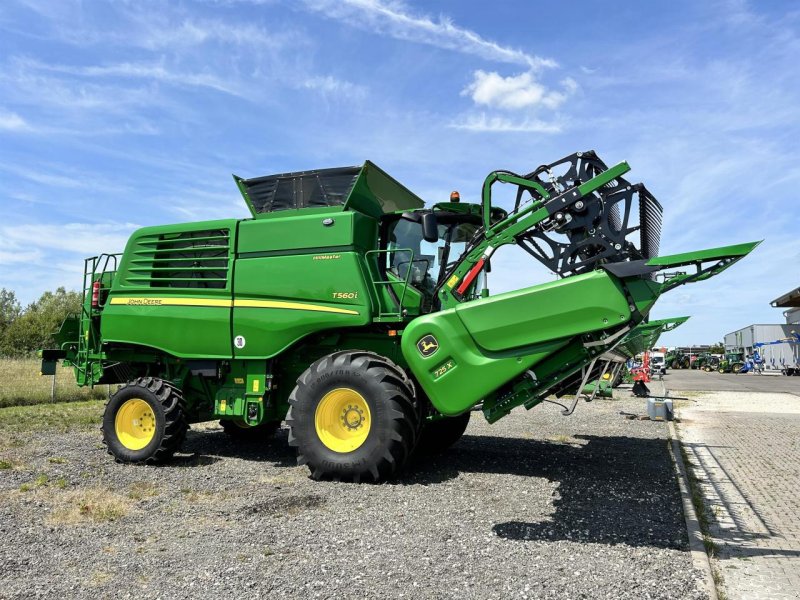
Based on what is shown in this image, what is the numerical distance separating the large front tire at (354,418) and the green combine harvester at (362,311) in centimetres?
2

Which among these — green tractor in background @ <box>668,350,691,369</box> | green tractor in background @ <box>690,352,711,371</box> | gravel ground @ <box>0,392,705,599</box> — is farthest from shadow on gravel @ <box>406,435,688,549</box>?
green tractor in background @ <box>668,350,691,369</box>

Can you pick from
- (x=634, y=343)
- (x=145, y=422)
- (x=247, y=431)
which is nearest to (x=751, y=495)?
(x=634, y=343)

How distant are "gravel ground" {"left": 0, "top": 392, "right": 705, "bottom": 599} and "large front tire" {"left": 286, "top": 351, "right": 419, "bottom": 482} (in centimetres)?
27

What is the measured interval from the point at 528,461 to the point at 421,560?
436cm

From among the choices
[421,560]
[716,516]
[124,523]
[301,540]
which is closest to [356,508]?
[301,540]

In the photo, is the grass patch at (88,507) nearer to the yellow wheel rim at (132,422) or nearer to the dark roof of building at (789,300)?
the yellow wheel rim at (132,422)

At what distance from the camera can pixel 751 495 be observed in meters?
7.09

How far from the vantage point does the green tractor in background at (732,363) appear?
189 ft

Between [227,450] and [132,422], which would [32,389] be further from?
[132,422]

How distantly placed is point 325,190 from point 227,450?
166 inches

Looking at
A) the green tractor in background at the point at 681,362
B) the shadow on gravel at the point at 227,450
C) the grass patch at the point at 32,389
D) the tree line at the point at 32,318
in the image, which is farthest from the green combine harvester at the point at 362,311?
the green tractor in background at the point at 681,362

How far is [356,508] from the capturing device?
5988 millimetres

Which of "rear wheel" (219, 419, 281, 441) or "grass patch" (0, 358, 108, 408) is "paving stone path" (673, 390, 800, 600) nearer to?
"rear wheel" (219, 419, 281, 441)

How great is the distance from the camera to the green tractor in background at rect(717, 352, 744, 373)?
189ft
